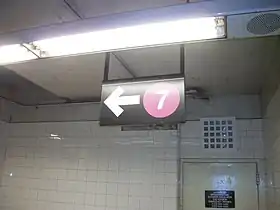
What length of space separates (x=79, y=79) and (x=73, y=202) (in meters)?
1.60

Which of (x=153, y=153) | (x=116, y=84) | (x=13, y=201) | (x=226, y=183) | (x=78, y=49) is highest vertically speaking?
(x=78, y=49)

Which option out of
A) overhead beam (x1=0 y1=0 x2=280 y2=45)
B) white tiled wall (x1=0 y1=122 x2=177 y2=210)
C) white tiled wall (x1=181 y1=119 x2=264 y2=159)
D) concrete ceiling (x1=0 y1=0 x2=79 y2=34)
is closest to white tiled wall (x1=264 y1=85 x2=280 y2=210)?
white tiled wall (x1=181 y1=119 x2=264 y2=159)

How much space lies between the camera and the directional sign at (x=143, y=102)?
220cm

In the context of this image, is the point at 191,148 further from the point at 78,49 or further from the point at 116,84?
the point at 78,49

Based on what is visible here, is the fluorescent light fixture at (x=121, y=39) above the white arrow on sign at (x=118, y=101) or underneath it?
above

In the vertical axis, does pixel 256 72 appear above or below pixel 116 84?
above

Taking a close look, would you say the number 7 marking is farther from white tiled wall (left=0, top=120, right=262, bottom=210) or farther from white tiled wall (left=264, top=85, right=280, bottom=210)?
white tiled wall (left=0, top=120, right=262, bottom=210)

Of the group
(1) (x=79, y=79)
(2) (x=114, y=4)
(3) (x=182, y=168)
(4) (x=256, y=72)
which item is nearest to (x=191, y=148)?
(3) (x=182, y=168)

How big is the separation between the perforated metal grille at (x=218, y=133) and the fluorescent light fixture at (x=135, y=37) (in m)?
2.02

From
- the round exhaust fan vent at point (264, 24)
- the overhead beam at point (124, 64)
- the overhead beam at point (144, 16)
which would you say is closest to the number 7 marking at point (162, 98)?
the overhead beam at point (144, 16)

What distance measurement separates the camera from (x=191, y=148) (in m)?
3.82

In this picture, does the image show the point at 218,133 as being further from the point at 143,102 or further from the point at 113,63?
the point at 143,102

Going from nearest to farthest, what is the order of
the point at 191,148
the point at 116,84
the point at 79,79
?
the point at 116,84, the point at 79,79, the point at 191,148

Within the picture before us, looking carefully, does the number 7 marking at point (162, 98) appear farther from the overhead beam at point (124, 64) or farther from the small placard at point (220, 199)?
the small placard at point (220, 199)
